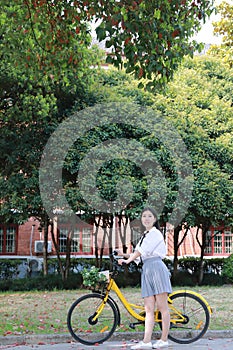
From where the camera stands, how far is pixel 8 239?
26234 millimetres

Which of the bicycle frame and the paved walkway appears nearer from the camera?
the paved walkway

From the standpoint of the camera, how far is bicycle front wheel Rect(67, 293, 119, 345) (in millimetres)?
7688

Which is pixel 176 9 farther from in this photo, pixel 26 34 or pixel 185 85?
pixel 185 85

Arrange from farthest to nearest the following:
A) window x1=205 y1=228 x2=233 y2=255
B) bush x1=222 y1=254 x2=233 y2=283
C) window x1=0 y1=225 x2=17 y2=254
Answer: window x1=205 y1=228 x2=233 y2=255 < window x1=0 y1=225 x2=17 y2=254 < bush x1=222 y1=254 x2=233 y2=283

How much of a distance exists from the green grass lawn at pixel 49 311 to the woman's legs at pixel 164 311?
4.15 feet

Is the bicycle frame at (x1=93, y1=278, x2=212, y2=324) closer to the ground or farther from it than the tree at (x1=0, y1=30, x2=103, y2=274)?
closer to the ground

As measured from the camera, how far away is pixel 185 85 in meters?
19.7

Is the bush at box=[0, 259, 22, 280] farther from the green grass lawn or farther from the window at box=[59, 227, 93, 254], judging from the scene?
the green grass lawn

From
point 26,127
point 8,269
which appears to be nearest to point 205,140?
point 26,127

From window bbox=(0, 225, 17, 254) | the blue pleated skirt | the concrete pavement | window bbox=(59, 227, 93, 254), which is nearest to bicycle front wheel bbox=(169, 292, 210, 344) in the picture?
the concrete pavement

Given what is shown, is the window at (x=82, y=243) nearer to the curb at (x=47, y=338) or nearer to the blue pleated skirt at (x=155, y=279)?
the curb at (x=47, y=338)

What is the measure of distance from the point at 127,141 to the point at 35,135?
3010mm

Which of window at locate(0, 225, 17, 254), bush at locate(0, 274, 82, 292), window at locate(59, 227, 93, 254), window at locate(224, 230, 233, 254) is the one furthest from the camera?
window at locate(224, 230, 233, 254)

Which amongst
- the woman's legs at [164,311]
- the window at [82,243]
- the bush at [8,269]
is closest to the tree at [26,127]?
the bush at [8,269]
